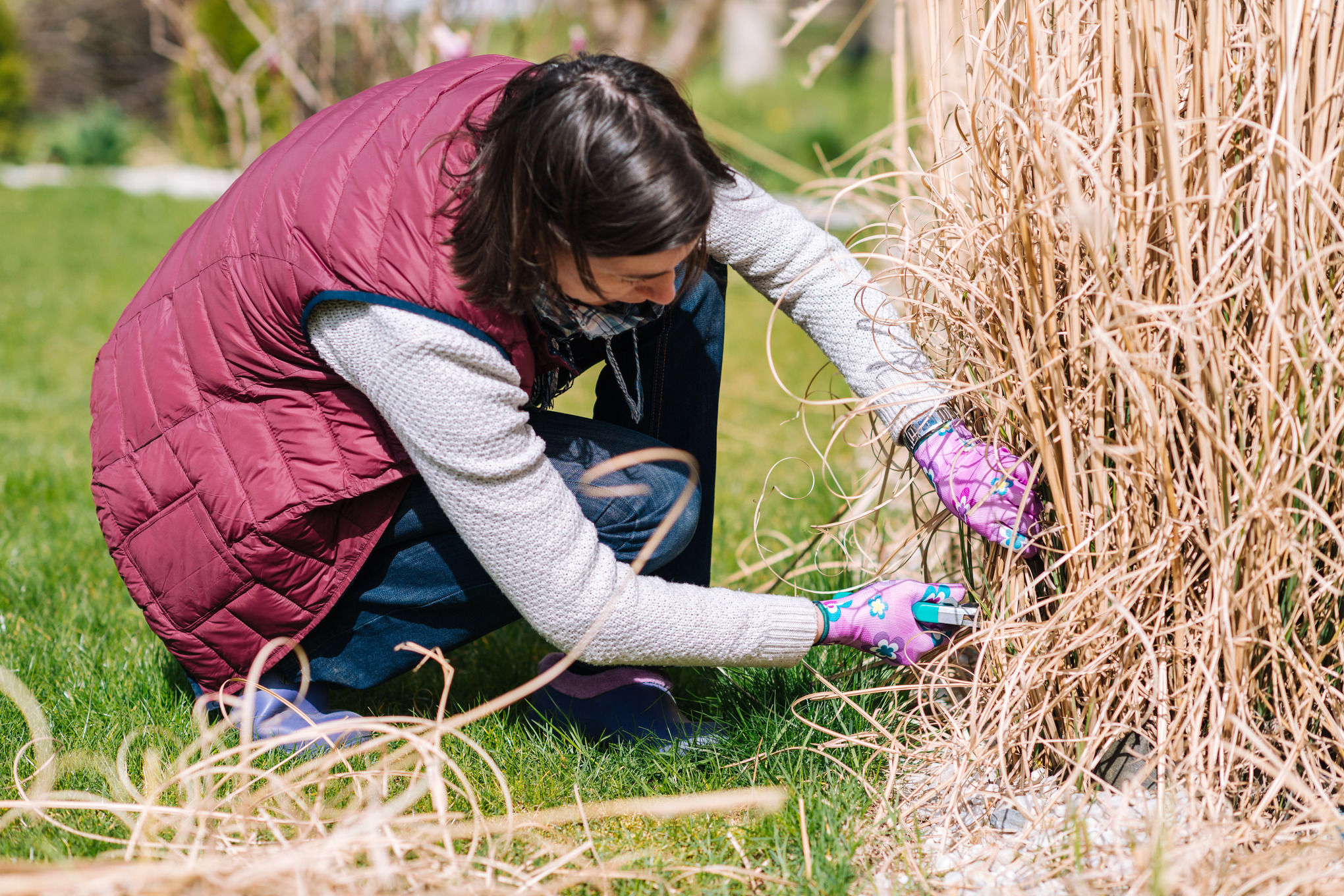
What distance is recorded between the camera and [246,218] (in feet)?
4.57

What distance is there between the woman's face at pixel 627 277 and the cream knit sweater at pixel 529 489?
0.13 meters

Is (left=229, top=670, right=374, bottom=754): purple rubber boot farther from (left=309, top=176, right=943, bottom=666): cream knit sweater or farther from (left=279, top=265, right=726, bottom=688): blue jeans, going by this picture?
(left=309, top=176, right=943, bottom=666): cream knit sweater

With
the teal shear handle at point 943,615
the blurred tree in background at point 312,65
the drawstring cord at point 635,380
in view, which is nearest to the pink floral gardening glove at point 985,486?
the teal shear handle at point 943,615

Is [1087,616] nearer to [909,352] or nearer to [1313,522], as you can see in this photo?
[1313,522]

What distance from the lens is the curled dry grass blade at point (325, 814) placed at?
3.66 feet

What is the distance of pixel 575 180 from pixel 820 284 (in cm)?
52

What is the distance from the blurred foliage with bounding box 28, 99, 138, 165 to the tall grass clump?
8768 mm

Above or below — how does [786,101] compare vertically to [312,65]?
below

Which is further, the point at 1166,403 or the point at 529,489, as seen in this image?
the point at 529,489

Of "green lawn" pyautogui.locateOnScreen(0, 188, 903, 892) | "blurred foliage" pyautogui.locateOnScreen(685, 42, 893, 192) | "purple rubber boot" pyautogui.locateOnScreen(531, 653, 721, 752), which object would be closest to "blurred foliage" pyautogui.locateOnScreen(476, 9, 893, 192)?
"blurred foliage" pyautogui.locateOnScreen(685, 42, 893, 192)

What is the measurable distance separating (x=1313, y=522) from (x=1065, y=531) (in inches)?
10.4

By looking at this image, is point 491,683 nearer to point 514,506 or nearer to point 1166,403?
point 514,506

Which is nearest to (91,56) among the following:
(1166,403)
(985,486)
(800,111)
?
(800,111)

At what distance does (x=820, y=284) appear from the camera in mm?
1564
